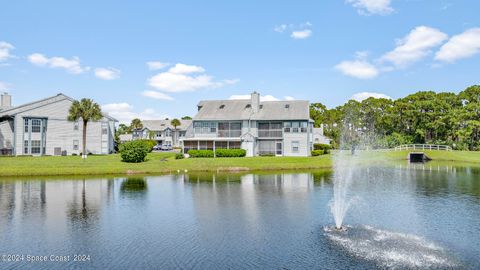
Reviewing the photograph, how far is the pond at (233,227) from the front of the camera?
1623cm

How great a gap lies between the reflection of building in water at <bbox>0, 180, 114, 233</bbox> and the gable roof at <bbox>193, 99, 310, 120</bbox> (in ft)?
106

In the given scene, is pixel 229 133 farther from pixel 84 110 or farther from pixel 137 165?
pixel 84 110

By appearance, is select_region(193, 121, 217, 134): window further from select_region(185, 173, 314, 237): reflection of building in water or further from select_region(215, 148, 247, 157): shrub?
select_region(185, 173, 314, 237): reflection of building in water

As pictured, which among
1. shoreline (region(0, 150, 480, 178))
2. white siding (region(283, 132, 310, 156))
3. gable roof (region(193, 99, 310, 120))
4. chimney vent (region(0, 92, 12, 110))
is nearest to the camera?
shoreline (region(0, 150, 480, 178))

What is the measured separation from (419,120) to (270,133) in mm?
46442

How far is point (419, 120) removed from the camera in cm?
9356

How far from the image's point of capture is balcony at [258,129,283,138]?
68188mm

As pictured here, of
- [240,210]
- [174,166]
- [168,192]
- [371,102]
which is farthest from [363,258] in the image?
[371,102]

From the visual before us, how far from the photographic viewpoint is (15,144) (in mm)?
61844

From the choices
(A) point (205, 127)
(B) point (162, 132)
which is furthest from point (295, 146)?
(B) point (162, 132)

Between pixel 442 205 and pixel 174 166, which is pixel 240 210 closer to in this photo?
pixel 442 205

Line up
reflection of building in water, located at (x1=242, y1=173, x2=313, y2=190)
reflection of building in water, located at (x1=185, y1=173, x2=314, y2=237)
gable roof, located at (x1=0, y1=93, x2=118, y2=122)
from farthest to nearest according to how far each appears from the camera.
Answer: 1. gable roof, located at (x1=0, y1=93, x2=118, y2=122)
2. reflection of building in water, located at (x1=242, y1=173, x2=313, y2=190)
3. reflection of building in water, located at (x1=185, y1=173, x2=314, y2=237)

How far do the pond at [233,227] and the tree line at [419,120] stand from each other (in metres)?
55.5

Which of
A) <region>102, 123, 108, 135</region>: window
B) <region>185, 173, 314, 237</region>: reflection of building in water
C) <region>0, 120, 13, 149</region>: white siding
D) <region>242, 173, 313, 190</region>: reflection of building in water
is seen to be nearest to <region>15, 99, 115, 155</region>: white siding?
<region>102, 123, 108, 135</region>: window
